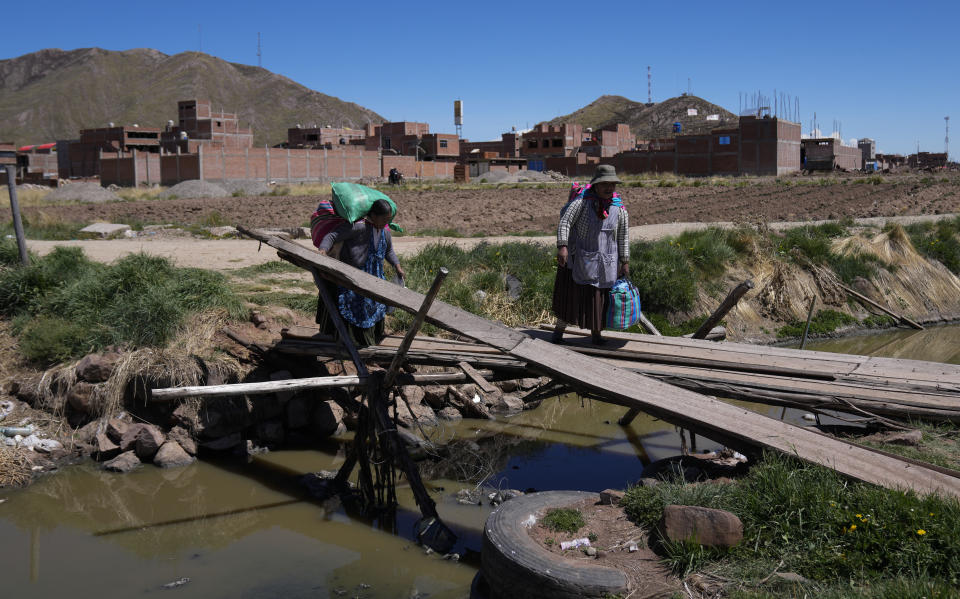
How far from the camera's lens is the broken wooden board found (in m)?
4.23

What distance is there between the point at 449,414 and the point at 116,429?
3.30 meters

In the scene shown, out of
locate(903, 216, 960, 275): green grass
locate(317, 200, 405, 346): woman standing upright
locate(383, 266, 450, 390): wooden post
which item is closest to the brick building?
locate(903, 216, 960, 275): green grass

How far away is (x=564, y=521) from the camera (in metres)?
4.44

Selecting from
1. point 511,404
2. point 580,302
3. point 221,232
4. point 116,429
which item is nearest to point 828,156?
point 221,232

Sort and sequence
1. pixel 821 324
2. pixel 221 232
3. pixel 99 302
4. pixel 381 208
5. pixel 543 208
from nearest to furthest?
pixel 381 208, pixel 99 302, pixel 821 324, pixel 221 232, pixel 543 208

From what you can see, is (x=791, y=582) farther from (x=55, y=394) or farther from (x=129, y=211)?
(x=129, y=211)

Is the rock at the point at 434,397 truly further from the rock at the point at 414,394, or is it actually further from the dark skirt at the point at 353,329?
the dark skirt at the point at 353,329

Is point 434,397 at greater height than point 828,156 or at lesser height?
lesser

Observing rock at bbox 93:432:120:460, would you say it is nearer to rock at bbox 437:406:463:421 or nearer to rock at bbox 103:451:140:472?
rock at bbox 103:451:140:472

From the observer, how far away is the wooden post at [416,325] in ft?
16.6

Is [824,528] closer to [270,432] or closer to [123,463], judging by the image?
[270,432]

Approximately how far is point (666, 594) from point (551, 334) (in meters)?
3.60

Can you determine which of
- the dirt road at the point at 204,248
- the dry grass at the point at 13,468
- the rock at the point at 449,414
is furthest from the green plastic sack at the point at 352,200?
the dirt road at the point at 204,248

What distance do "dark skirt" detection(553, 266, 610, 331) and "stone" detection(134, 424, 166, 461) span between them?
12.6 ft
